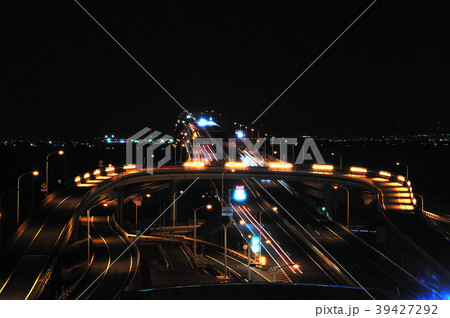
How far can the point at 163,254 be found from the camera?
135ft

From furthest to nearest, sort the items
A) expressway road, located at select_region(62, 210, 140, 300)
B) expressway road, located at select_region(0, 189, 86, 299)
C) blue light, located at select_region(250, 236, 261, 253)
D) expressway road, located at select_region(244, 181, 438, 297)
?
blue light, located at select_region(250, 236, 261, 253)
expressway road, located at select_region(244, 181, 438, 297)
expressway road, located at select_region(62, 210, 140, 300)
expressway road, located at select_region(0, 189, 86, 299)

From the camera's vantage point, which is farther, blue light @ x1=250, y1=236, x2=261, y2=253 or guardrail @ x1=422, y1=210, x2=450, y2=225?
guardrail @ x1=422, y1=210, x2=450, y2=225

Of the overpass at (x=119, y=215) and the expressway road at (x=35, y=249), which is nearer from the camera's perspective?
the expressway road at (x=35, y=249)

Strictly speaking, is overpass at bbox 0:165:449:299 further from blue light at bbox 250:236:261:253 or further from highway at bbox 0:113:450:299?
blue light at bbox 250:236:261:253

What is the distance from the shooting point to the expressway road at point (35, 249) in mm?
22812

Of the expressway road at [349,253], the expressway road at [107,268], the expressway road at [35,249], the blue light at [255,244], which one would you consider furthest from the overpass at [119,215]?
the blue light at [255,244]

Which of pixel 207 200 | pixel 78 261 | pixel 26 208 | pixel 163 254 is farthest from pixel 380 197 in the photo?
pixel 26 208

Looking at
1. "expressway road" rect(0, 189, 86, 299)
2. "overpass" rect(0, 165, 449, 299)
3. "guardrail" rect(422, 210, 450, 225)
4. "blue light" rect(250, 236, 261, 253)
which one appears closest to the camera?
"expressway road" rect(0, 189, 86, 299)

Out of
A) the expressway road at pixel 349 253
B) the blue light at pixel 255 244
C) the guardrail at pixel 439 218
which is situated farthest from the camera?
the guardrail at pixel 439 218

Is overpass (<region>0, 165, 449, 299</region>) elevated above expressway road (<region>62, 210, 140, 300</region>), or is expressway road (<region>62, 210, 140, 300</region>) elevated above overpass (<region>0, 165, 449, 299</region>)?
overpass (<region>0, 165, 449, 299</region>)

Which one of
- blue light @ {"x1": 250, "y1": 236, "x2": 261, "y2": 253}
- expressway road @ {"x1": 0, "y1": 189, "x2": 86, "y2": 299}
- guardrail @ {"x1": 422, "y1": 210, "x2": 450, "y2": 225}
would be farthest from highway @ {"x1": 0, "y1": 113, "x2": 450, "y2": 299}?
guardrail @ {"x1": 422, "y1": 210, "x2": 450, "y2": 225}

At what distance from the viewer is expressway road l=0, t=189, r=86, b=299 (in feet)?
74.8

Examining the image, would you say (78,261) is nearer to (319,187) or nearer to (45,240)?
(45,240)

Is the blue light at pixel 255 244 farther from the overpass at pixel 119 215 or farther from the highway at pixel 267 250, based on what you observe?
the overpass at pixel 119 215
